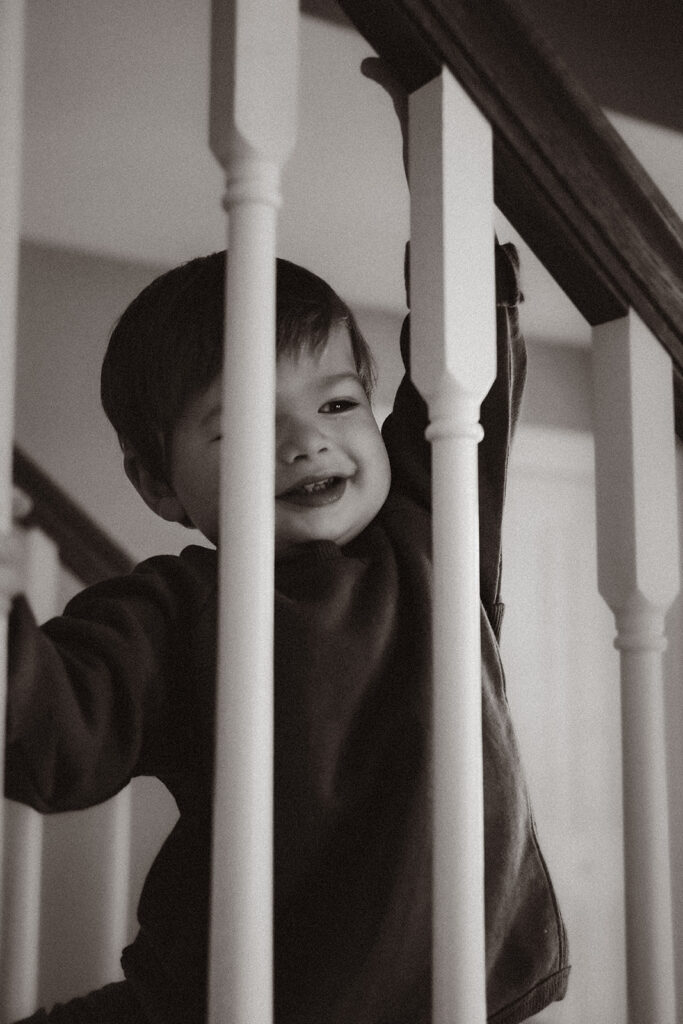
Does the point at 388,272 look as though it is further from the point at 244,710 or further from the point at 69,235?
the point at 244,710

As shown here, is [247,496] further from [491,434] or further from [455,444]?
[491,434]

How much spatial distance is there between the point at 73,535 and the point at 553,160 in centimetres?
113

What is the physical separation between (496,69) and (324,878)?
1.81 feet

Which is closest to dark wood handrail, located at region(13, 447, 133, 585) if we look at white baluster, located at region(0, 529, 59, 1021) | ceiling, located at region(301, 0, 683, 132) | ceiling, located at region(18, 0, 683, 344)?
white baluster, located at region(0, 529, 59, 1021)

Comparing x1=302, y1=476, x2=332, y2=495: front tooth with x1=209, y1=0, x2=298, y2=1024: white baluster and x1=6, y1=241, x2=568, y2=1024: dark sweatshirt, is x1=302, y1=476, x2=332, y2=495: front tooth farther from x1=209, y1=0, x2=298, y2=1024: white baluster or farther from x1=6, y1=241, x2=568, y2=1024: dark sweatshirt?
x1=209, y1=0, x2=298, y2=1024: white baluster

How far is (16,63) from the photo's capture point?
51cm

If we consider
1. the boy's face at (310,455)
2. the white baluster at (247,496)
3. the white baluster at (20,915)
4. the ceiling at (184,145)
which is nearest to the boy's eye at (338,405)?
the boy's face at (310,455)

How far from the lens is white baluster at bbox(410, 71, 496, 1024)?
577 mm

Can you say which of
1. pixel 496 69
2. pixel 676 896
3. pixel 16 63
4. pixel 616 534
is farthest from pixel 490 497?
pixel 676 896

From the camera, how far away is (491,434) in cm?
84

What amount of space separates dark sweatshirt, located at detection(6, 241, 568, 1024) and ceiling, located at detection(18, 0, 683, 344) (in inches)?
56.9

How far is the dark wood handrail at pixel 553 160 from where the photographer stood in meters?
0.66

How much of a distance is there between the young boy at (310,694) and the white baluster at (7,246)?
0.15 ft

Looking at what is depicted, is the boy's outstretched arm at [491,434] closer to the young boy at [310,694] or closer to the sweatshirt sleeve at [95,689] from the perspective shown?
the young boy at [310,694]
